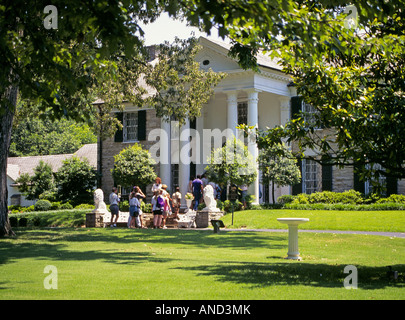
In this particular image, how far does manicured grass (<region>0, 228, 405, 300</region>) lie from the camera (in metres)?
7.99

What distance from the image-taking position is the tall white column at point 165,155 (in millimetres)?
32844

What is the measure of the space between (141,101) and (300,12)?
15.9m

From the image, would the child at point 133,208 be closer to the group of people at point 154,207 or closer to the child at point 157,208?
the group of people at point 154,207

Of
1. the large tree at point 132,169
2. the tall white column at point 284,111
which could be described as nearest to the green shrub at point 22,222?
the large tree at point 132,169

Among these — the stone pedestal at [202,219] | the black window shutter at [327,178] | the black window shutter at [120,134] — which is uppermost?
the black window shutter at [120,134]

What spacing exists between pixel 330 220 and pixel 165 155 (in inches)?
527

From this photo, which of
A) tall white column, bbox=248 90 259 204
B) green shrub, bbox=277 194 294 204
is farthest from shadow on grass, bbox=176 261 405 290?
tall white column, bbox=248 90 259 204

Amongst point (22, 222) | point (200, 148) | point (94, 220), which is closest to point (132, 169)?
point (200, 148)

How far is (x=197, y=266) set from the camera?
11.1 m

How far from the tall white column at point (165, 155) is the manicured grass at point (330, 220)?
7.91 metres

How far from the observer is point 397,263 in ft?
39.2

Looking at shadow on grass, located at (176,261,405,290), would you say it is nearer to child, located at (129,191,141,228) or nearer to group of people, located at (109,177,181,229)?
group of people, located at (109,177,181,229)

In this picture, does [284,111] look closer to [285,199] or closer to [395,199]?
[285,199]

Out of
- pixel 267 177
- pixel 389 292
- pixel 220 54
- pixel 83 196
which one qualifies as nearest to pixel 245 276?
pixel 389 292
